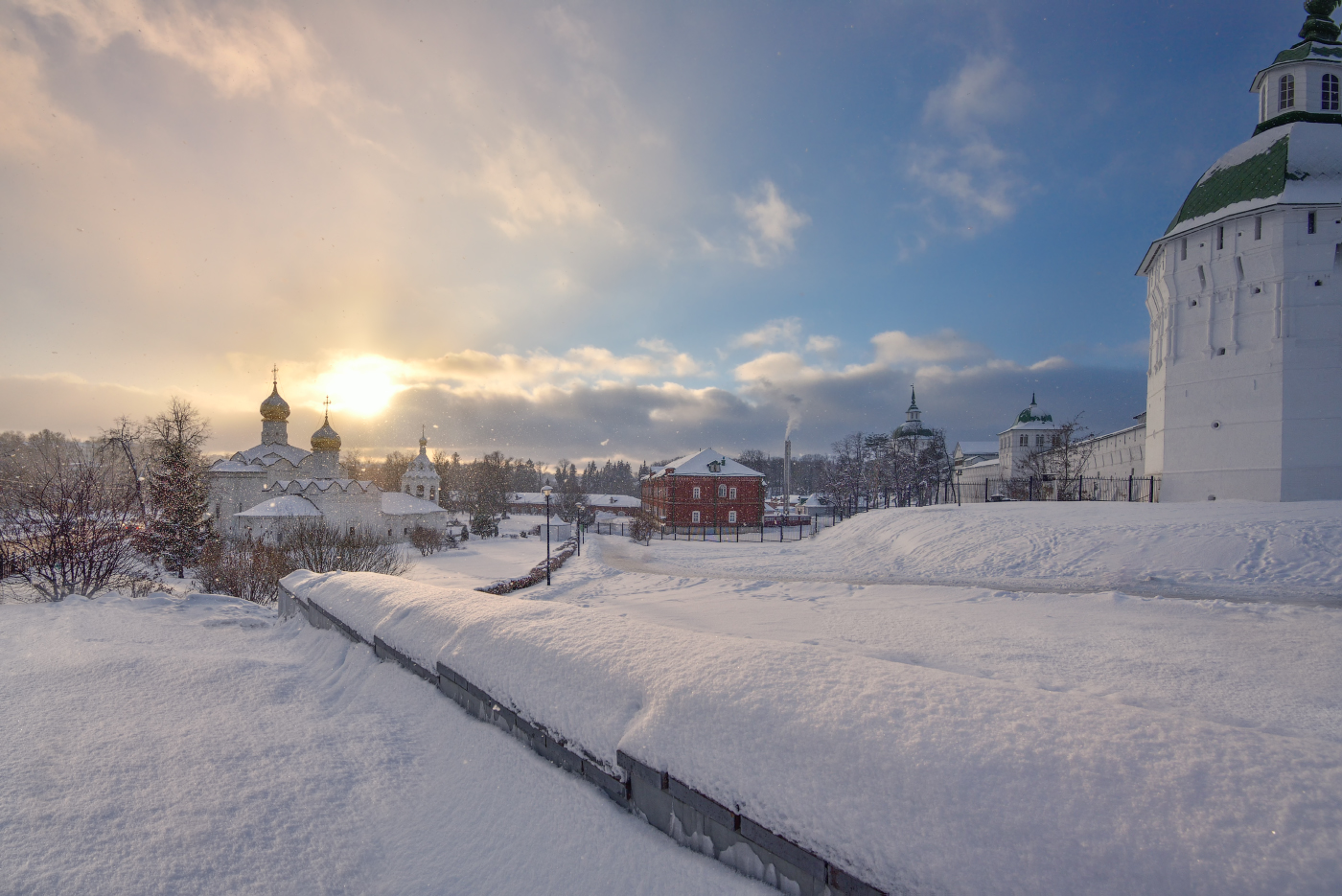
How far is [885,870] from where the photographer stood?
210cm

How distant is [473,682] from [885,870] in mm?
3226

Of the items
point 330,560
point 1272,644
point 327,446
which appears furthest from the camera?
point 327,446

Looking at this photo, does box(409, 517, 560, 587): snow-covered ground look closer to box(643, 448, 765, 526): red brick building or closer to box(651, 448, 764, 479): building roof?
box(643, 448, 765, 526): red brick building

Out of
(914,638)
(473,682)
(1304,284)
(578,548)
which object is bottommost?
(578,548)

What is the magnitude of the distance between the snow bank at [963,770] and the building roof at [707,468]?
38.5 metres

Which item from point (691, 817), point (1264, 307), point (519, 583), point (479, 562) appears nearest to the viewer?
point (691, 817)

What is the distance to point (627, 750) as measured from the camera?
10.0 ft

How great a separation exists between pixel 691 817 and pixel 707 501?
3930 cm

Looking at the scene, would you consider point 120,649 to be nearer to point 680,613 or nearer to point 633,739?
point 633,739

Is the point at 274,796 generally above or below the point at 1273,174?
below

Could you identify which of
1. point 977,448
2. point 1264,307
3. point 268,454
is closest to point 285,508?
point 268,454

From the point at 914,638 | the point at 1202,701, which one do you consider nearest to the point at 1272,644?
the point at 1202,701

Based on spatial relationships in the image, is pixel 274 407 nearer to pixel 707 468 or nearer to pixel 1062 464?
pixel 707 468

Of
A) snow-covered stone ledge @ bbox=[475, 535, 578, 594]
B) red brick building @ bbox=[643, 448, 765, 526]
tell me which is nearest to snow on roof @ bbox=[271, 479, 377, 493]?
snow-covered stone ledge @ bbox=[475, 535, 578, 594]
